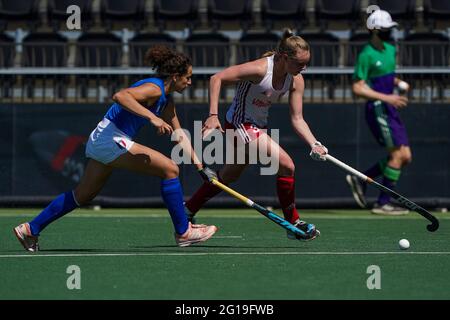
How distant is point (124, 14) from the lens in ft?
59.1

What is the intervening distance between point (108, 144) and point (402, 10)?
10318 mm

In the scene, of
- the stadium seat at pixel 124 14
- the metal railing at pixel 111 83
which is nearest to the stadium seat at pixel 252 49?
the metal railing at pixel 111 83

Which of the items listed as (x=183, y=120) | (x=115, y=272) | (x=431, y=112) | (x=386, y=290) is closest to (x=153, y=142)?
(x=183, y=120)

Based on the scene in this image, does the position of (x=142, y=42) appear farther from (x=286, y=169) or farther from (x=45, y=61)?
(x=286, y=169)

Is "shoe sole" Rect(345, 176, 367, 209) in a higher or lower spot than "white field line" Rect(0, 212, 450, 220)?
higher

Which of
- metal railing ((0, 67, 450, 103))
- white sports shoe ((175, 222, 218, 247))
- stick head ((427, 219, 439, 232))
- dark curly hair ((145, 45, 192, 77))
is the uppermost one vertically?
dark curly hair ((145, 45, 192, 77))

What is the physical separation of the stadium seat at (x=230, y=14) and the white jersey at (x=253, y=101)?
8652 mm

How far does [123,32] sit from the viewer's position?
16906mm

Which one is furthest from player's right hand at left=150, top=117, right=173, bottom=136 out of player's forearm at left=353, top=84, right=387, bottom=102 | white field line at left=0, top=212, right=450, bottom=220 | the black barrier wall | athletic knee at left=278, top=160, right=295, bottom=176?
the black barrier wall

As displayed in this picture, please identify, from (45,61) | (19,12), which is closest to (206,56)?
(45,61)

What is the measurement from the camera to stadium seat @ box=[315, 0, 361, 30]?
1772cm

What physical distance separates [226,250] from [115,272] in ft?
5.22

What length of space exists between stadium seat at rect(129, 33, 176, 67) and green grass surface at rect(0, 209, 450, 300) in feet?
14.5

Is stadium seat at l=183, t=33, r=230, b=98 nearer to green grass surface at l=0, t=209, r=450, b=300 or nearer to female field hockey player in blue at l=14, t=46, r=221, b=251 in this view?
green grass surface at l=0, t=209, r=450, b=300
